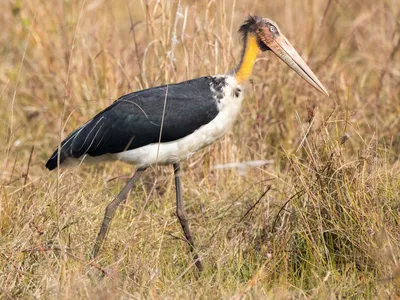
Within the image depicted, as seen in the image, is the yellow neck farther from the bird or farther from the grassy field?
the grassy field

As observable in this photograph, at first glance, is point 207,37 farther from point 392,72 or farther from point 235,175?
point 392,72

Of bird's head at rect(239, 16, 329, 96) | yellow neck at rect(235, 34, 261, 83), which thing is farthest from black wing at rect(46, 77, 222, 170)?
bird's head at rect(239, 16, 329, 96)

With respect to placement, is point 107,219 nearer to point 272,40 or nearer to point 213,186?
point 213,186

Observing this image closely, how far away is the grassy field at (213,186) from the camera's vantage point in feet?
13.5

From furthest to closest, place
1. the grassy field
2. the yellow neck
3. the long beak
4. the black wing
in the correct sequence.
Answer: the long beak
the yellow neck
the black wing
the grassy field

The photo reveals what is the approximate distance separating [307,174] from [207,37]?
170 centimetres

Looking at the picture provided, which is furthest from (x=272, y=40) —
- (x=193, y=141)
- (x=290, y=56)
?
(x=193, y=141)

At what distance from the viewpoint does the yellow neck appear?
500 centimetres

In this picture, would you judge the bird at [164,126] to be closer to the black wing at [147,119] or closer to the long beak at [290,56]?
the black wing at [147,119]

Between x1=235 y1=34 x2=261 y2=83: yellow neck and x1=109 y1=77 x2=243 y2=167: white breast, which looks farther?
x1=235 y1=34 x2=261 y2=83: yellow neck

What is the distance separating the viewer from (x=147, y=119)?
4.84m

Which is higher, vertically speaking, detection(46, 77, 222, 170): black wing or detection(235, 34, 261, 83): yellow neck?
detection(235, 34, 261, 83): yellow neck

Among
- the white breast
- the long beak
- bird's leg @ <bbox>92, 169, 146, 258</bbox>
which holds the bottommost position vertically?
bird's leg @ <bbox>92, 169, 146, 258</bbox>

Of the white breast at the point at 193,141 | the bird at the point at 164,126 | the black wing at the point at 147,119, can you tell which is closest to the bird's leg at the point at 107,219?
the bird at the point at 164,126
